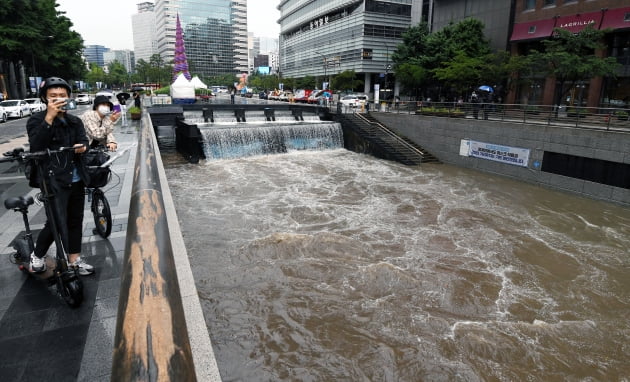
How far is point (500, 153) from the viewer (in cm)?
2003

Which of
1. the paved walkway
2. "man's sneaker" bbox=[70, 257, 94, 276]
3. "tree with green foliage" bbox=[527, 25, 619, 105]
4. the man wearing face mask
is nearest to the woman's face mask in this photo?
the man wearing face mask

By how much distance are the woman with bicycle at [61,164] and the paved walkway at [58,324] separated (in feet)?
1.22

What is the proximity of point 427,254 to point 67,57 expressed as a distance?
55.8 meters

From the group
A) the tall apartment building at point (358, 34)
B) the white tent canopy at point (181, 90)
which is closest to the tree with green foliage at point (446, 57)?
the tall apartment building at point (358, 34)

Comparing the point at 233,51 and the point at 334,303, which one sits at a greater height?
the point at 233,51

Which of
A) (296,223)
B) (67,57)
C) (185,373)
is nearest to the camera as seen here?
(185,373)

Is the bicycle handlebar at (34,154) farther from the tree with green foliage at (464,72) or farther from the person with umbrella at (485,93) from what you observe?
the tree with green foliage at (464,72)

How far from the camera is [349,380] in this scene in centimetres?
581

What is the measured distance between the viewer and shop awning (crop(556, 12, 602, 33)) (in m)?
25.8

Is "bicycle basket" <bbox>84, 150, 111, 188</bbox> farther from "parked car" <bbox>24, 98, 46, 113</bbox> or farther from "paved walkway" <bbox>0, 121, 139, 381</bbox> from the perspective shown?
"parked car" <bbox>24, 98, 46, 113</bbox>

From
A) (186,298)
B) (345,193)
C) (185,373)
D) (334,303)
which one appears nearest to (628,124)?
(345,193)

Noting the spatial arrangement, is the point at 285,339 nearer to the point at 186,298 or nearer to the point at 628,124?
the point at 186,298

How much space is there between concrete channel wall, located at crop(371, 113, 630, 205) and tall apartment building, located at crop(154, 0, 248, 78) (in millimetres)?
132873

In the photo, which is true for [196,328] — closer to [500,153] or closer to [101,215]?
[101,215]
